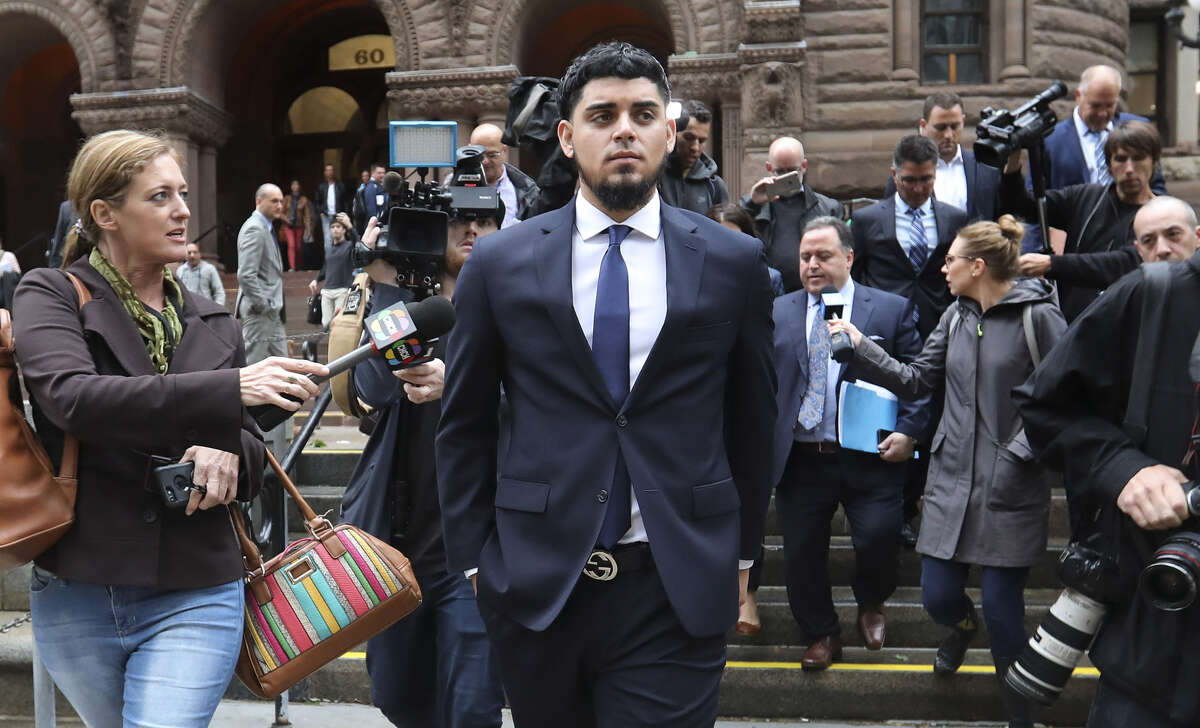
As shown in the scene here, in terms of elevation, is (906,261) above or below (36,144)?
below

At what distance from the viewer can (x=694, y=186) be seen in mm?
6906

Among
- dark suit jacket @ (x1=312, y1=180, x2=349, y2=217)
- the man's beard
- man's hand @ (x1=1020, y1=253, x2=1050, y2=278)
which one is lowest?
man's hand @ (x1=1020, y1=253, x2=1050, y2=278)

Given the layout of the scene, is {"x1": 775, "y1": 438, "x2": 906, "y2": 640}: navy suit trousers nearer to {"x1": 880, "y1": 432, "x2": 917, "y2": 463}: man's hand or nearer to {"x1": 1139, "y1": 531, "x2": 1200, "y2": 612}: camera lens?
{"x1": 880, "y1": 432, "x2": 917, "y2": 463}: man's hand

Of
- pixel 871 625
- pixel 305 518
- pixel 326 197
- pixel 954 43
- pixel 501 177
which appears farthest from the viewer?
pixel 326 197

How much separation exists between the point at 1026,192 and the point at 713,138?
36.6 feet

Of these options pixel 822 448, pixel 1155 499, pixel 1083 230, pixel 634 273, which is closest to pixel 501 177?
pixel 822 448

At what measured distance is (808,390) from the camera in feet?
19.1

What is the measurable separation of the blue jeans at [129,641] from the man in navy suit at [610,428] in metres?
0.69

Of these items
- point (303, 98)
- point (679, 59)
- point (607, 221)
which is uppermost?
point (303, 98)

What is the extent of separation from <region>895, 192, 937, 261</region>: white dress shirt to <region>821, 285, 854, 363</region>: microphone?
3.18ft

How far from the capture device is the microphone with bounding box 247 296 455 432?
289 centimetres

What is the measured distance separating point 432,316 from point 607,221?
1.76ft

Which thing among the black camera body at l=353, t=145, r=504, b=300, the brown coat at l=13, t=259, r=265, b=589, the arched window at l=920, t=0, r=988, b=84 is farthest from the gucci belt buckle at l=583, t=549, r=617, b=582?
the arched window at l=920, t=0, r=988, b=84

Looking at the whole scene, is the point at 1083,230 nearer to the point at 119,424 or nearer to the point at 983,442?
the point at 983,442
